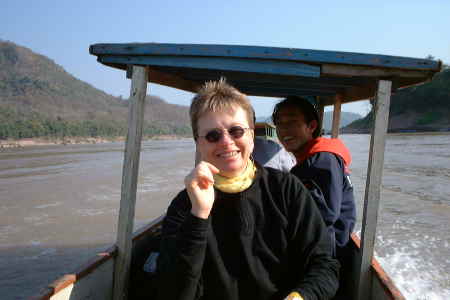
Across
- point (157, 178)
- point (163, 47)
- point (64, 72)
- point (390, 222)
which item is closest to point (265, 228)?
point (163, 47)

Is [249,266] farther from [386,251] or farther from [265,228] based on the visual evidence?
[386,251]

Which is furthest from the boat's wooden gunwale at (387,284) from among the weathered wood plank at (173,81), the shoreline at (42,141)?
the shoreline at (42,141)

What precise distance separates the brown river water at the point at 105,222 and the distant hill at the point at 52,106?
42941 mm

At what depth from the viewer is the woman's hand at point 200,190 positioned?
149 centimetres

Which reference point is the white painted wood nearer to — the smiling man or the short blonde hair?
the short blonde hair

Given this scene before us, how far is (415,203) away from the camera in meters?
10.7

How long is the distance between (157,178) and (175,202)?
15174 millimetres

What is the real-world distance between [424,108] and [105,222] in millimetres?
64357

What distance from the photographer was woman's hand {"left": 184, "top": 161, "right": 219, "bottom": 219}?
4.90 feet

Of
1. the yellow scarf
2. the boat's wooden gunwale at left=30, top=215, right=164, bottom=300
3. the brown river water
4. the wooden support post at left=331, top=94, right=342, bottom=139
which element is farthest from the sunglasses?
the brown river water

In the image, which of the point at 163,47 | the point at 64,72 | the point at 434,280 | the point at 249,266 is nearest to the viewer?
the point at 249,266

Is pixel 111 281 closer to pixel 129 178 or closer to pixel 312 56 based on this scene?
pixel 129 178

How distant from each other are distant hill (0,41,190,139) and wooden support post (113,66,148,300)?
2155 inches

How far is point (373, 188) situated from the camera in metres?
2.74
